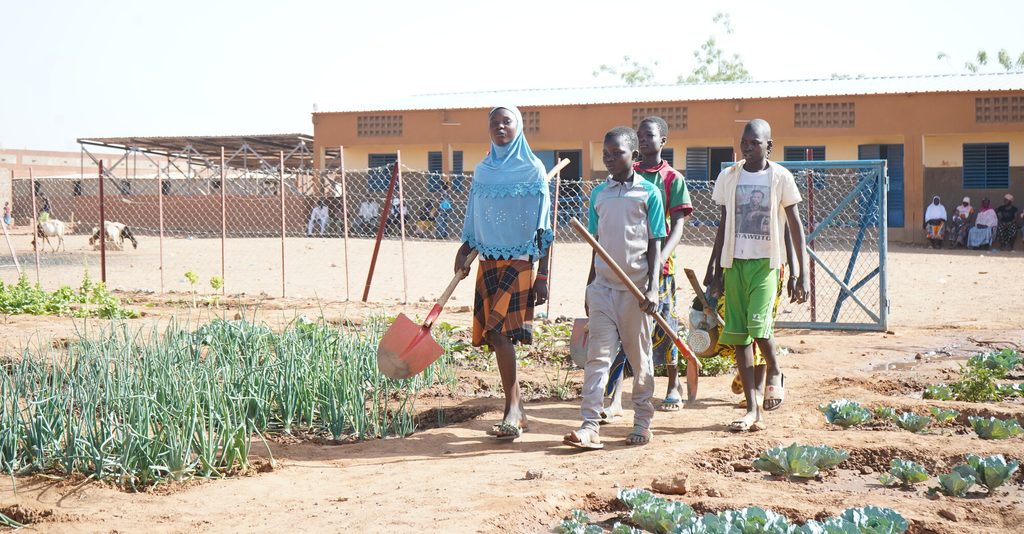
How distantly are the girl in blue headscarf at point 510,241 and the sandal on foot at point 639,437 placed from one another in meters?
0.58

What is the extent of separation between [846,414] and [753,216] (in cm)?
109

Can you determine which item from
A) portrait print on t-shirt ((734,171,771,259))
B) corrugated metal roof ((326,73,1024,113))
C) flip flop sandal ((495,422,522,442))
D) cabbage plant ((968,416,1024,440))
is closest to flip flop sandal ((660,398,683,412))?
portrait print on t-shirt ((734,171,771,259))

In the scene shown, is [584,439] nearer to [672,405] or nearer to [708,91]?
[672,405]

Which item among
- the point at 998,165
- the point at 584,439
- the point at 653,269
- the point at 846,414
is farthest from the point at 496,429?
the point at 998,165

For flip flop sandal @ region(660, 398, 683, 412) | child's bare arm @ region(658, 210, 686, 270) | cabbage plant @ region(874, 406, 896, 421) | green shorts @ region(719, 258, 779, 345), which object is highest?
child's bare arm @ region(658, 210, 686, 270)

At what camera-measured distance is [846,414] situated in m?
5.13

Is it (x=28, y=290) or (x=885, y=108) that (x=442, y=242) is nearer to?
(x=885, y=108)

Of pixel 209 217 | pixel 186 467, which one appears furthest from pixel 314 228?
pixel 186 467

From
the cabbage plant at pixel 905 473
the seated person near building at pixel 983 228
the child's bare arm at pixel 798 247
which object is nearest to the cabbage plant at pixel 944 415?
the child's bare arm at pixel 798 247

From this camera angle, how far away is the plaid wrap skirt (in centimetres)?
509

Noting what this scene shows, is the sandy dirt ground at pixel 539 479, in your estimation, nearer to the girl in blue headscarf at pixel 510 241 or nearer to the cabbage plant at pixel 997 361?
the cabbage plant at pixel 997 361

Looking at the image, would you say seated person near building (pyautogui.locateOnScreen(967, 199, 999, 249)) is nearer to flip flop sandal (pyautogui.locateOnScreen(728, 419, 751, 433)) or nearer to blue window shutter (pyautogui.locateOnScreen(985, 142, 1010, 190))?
blue window shutter (pyautogui.locateOnScreen(985, 142, 1010, 190))

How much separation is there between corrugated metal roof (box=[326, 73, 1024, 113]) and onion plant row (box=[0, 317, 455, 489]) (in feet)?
63.2

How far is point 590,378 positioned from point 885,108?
64.7 ft
